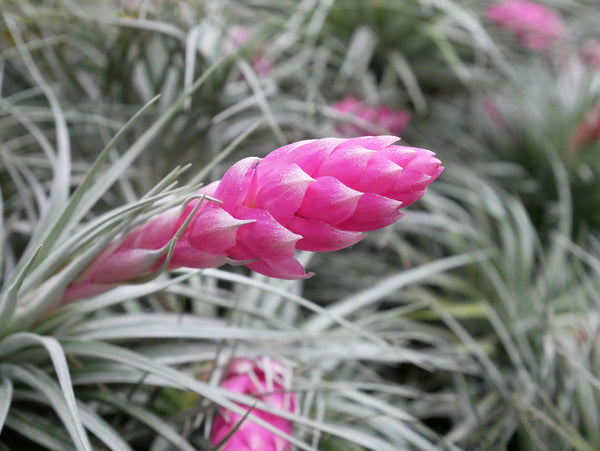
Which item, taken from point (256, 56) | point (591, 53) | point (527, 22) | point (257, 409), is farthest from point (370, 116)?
point (591, 53)

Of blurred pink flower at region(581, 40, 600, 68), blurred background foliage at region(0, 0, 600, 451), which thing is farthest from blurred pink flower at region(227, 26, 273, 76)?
blurred pink flower at region(581, 40, 600, 68)

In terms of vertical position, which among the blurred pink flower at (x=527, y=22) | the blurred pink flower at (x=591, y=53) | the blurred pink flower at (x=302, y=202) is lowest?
the blurred pink flower at (x=591, y=53)

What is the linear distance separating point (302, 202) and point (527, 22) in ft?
4.13

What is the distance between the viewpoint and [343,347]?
696 millimetres

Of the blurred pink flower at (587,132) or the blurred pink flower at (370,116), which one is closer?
the blurred pink flower at (370,116)

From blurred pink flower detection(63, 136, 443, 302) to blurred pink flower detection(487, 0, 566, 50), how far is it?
3.93ft

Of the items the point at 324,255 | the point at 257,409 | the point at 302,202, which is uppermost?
the point at 302,202

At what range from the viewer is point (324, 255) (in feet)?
3.51

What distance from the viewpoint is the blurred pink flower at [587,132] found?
1.33 m

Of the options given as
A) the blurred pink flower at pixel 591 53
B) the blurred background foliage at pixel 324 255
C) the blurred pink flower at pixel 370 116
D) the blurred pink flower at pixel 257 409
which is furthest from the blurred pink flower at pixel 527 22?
the blurred pink flower at pixel 257 409

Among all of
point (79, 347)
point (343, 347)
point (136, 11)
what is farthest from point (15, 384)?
point (136, 11)

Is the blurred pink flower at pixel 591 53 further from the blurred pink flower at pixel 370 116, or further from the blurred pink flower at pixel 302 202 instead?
the blurred pink flower at pixel 302 202

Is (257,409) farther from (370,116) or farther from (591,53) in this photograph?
(591,53)

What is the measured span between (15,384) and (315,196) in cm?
37
